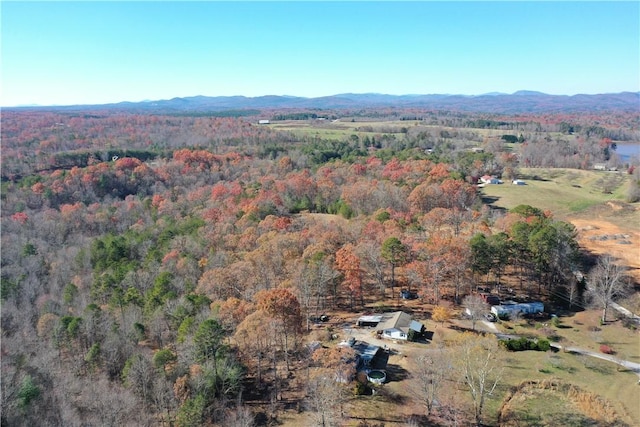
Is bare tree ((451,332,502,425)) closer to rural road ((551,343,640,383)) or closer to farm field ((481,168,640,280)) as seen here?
rural road ((551,343,640,383))

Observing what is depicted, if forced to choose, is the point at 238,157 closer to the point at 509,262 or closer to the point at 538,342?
the point at 509,262

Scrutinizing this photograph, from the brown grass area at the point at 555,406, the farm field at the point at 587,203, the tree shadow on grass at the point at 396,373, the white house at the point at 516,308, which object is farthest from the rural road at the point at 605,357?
the farm field at the point at 587,203

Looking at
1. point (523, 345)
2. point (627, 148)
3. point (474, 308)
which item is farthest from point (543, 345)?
point (627, 148)

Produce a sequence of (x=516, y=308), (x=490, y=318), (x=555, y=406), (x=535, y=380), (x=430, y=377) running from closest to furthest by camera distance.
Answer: (x=430, y=377) < (x=555, y=406) < (x=535, y=380) < (x=490, y=318) < (x=516, y=308)

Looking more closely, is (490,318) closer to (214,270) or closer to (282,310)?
(282,310)

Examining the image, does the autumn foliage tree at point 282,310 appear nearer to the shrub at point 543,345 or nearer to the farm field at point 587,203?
the shrub at point 543,345

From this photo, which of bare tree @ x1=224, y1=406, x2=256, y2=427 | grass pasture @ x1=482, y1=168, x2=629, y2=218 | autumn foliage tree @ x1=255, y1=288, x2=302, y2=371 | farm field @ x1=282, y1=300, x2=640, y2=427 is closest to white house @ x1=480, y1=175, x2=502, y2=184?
grass pasture @ x1=482, y1=168, x2=629, y2=218

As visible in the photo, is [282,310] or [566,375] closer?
[282,310]
